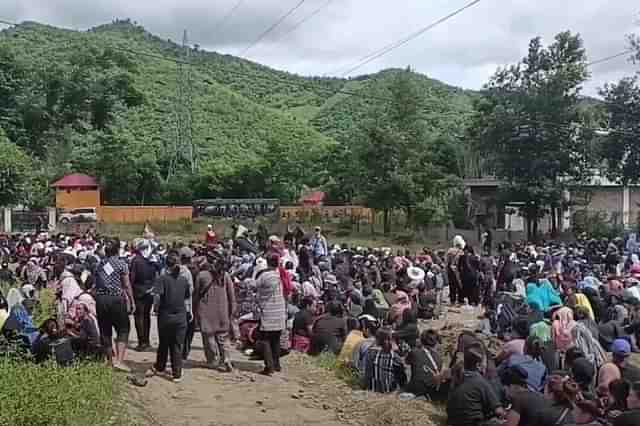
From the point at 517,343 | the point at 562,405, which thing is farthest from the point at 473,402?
the point at 517,343

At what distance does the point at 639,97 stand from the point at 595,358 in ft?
102

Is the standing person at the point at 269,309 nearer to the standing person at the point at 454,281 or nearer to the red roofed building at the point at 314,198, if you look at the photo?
the standing person at the point at 454,281

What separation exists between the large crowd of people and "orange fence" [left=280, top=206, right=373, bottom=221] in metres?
30.0

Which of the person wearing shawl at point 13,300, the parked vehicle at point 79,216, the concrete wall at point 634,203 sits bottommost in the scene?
the person wearing shawl at point 13,300

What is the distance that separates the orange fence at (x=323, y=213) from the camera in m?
46.8

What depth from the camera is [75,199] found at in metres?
51.1

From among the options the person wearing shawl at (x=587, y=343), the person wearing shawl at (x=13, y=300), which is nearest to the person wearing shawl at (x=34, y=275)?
the person wearing shawl at (x=13, y=300)

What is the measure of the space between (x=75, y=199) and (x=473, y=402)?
152 feet

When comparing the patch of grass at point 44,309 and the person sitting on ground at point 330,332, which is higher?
→ the patch of grass at point 44,309

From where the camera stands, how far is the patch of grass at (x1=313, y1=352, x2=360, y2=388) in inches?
421

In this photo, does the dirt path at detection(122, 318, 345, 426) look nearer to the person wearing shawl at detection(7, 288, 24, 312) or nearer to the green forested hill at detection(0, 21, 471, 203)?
the person wearing shawl at detection(7, 288, 24, 312)

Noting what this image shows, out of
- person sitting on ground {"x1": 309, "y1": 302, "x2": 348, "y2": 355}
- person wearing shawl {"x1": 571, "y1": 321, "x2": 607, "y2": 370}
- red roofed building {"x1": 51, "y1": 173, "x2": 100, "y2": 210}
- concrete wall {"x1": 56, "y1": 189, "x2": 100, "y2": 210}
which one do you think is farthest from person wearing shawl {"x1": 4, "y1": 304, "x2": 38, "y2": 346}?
concrete wall {"x1": 56, "y1": 189, "x2": 100, "y2": 210}

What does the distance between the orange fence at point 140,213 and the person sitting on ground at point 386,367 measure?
129 ft

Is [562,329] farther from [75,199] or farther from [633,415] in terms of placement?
[75,199]
